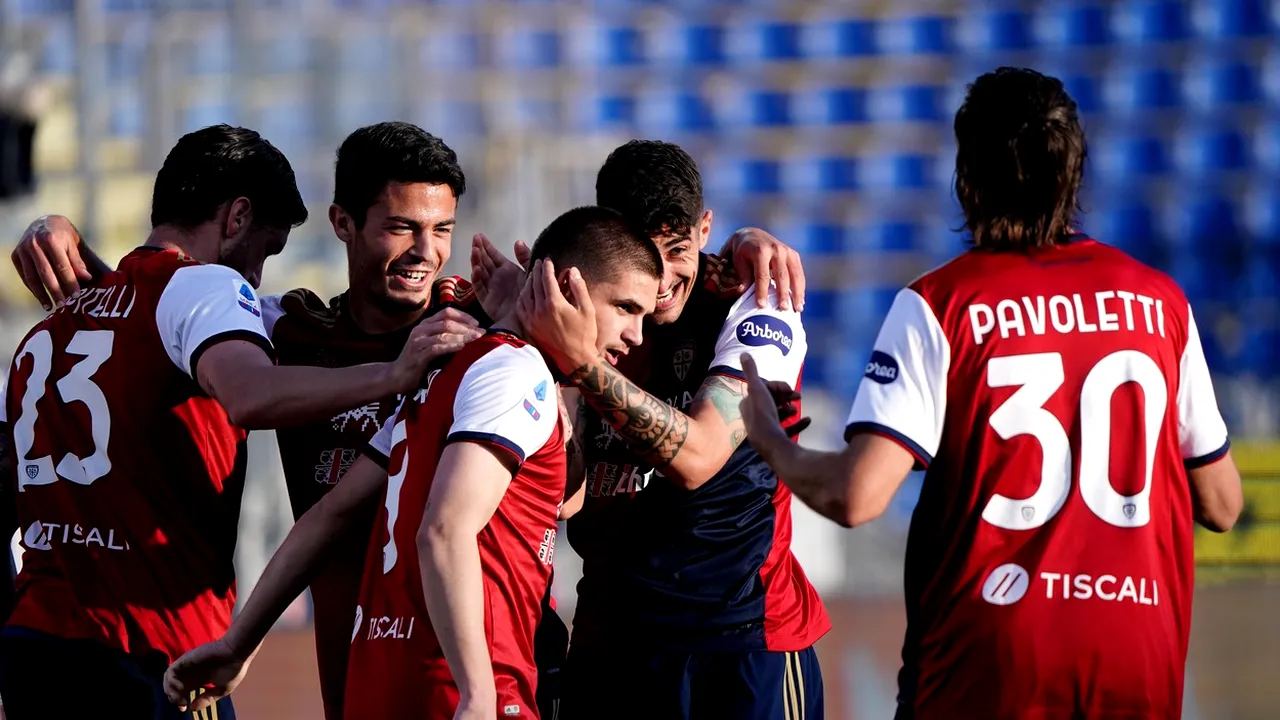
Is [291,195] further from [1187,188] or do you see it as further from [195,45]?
[1187,188]

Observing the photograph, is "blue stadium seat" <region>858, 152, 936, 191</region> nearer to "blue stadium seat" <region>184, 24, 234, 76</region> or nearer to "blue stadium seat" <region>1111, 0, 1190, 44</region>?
"blue stadium seat" <region>1111, 0, 1190, 44</region>

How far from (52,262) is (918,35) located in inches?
847

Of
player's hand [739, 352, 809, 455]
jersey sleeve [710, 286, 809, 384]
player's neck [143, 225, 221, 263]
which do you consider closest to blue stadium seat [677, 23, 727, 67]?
jersey sleeve [710, 286, 809, 384]

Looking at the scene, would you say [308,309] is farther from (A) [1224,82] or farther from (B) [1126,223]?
(A) [1224,82]

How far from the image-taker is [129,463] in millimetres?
3635

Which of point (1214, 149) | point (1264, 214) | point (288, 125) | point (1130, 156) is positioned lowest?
point (1264, 214)

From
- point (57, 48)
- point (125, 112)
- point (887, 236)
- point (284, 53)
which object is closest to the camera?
point (284, 53)

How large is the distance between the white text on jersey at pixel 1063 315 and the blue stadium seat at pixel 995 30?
21416mm

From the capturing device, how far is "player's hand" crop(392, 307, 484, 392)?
3.21 meters

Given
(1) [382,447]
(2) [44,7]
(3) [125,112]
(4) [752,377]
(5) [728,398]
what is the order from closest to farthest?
(4) [752,377]
(1) [382,447]
(5) [728,398]
(3) [125,112]
(2) [44,7]

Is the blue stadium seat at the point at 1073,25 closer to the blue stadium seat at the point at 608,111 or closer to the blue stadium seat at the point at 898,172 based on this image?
the blue stadium seat at the point at 898,172

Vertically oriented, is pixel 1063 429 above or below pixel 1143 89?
above

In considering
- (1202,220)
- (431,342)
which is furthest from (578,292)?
(1202,220)

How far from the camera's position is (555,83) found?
75.8ft
